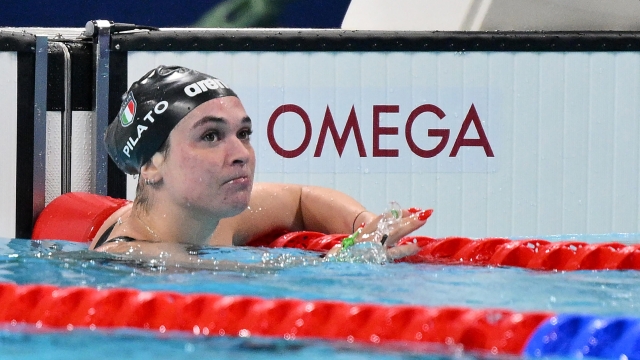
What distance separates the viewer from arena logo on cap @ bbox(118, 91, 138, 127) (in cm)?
275

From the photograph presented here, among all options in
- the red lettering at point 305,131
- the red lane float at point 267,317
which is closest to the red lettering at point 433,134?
the red lettering at point 305,131

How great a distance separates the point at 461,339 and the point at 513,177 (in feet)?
7.77

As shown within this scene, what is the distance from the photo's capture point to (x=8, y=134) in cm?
388

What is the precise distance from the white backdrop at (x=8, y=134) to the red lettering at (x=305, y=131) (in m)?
1.01

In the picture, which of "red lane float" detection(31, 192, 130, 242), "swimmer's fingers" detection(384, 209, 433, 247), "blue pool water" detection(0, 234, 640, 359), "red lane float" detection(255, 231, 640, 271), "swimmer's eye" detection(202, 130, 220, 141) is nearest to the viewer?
"blue pool water" detection(0, 234, 640, 359)

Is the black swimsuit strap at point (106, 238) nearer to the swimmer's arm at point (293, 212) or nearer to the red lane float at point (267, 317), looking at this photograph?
the swimmer's arm at point (293, 212)

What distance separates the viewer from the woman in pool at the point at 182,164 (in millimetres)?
2568

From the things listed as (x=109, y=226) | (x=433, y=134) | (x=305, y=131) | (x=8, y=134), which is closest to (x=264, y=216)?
(x=109, y=226)

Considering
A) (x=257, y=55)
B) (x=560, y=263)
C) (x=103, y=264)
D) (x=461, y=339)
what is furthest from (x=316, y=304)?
(x=257, y=55)

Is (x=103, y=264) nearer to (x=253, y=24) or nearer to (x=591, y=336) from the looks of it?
(x=591, y=336)

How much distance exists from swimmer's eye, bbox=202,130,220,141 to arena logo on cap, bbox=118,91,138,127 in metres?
0.25

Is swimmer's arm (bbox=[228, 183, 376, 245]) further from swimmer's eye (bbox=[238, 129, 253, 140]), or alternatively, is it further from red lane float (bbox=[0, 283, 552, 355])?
red lane float (bbox=[0, 283, 552, 355])

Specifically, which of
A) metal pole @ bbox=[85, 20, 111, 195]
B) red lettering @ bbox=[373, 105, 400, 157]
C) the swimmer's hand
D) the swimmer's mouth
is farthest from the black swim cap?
red lettering @ bbox=[373, 105, 400, 157]

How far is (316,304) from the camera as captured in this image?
1872mm
